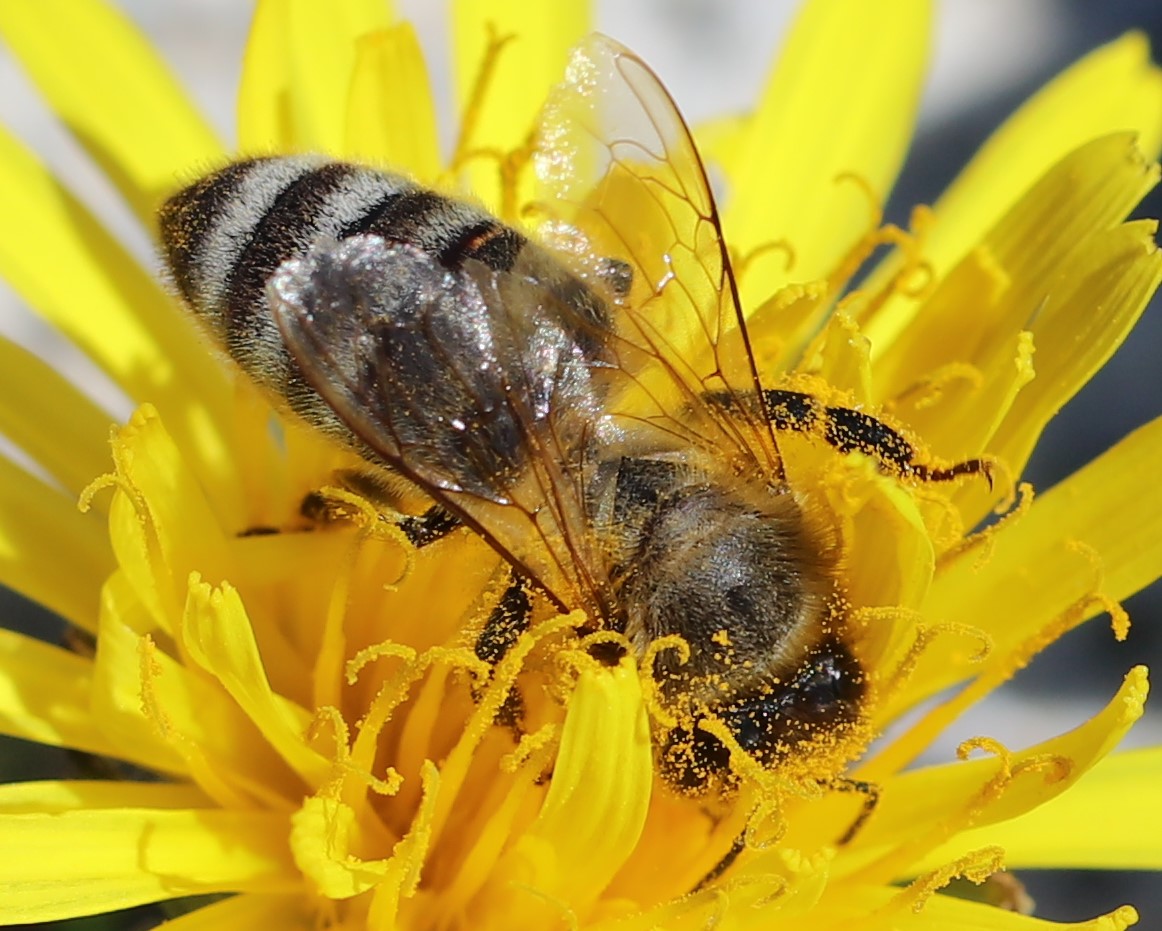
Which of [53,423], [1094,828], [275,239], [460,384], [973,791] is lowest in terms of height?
[1094,828]

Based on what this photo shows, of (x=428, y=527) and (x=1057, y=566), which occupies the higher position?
(x=428, y=527)

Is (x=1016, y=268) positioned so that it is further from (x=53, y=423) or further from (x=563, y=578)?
(x=53, y=423)

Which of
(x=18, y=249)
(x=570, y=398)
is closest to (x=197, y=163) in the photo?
(x=18, y=249)

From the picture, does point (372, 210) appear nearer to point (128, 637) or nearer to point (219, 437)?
point (128, 637)

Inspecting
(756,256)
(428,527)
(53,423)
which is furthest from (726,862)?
(53,423)

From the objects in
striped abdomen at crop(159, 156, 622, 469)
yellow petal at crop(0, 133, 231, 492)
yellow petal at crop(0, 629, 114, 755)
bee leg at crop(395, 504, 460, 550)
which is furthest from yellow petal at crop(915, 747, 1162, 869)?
yellow petal at crop(0, 133, 231, 492)

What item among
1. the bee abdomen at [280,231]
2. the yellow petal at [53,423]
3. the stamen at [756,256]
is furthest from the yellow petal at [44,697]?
the stamen at [756,256]

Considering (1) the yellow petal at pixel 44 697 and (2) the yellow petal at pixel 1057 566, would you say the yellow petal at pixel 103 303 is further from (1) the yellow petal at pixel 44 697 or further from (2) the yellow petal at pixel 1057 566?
(2) the yellow petal at pixel 1057 566
